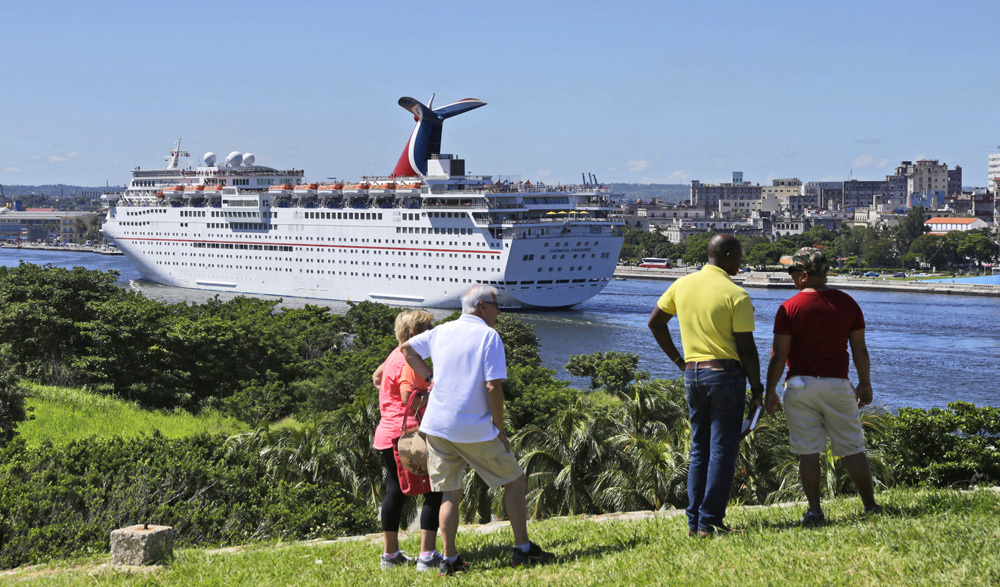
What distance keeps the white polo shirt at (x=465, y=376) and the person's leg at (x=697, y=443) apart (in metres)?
1.05

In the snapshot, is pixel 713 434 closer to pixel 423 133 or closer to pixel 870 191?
pixel 423 133

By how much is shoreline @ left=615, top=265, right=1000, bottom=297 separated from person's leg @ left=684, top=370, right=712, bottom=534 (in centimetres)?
6470

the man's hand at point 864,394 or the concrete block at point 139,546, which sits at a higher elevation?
the man's hand at point 864,394

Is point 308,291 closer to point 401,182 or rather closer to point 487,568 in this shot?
point 401,182

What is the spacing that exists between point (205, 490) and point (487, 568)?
5040mm

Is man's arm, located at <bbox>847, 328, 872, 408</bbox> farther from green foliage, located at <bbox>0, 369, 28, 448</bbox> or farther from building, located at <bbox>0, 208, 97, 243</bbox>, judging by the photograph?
building, located at <bbox>0, 208, 97, 243</bbox>

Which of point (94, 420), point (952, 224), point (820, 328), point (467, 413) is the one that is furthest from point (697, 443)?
point (952, 224)

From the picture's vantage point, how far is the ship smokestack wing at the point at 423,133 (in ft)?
176

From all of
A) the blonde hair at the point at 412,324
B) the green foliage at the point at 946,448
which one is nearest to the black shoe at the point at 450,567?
the blonde hair at the point at 412,324

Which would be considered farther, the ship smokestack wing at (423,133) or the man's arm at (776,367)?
the ship smokestack wing at (423,133)

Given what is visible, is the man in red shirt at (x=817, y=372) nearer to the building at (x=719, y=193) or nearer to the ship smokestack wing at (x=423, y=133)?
the ship smokestack wing at (x=423, y=133)

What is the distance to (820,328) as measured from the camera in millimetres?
5578

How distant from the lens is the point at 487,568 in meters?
5.43

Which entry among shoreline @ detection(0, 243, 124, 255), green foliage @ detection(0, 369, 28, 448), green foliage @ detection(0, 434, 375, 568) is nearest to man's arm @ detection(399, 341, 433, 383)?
green foliage @ detection(0, 434, 375, 568)
